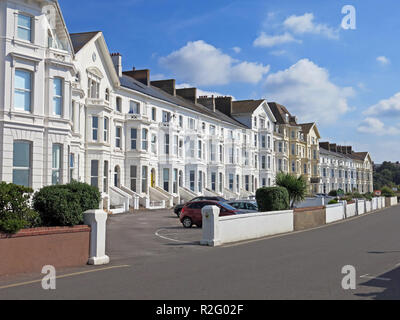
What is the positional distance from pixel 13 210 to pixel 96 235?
2353 millimetres

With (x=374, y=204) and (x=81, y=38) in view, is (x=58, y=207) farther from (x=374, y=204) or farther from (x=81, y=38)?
(x=374, y=204)

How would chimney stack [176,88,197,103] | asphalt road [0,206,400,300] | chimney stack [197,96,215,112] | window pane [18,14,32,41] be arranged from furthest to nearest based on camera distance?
chimney stack [197,96,215,112]
chimney stack [176,88,197,103]
window pane [18,14,32,41]
asphalt road [0,206,400,300]

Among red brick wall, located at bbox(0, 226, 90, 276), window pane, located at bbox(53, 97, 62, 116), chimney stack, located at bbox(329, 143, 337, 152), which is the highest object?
chimney stack, located at bbox(329, 143, 337, 152)

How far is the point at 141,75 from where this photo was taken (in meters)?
47.5

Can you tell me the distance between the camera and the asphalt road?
8.39 meters

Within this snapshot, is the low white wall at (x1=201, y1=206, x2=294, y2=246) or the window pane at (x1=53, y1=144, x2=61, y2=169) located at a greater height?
the window pane at (x1=53, y1=144, x2=61, y2=169)

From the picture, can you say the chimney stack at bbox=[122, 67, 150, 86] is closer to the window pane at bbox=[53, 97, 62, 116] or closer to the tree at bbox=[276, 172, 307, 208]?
the tree at bbox=[276, 172, 307, 208]

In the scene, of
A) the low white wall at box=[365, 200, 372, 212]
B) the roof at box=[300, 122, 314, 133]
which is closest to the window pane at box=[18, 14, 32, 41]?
the low white wall at box=[365, 200, 372, 212]

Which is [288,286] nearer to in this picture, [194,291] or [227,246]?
[194,291]

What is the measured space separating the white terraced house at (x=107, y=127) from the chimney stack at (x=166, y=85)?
0.12 m

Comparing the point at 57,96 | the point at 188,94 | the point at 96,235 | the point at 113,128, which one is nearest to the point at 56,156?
the point at 57,96

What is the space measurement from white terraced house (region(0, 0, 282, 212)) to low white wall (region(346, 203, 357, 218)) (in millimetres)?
16093

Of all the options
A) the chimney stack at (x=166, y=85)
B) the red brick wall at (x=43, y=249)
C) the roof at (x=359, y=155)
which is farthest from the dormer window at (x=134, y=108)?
the roof at (x=359, y=155)

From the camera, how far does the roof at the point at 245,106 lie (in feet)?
214
